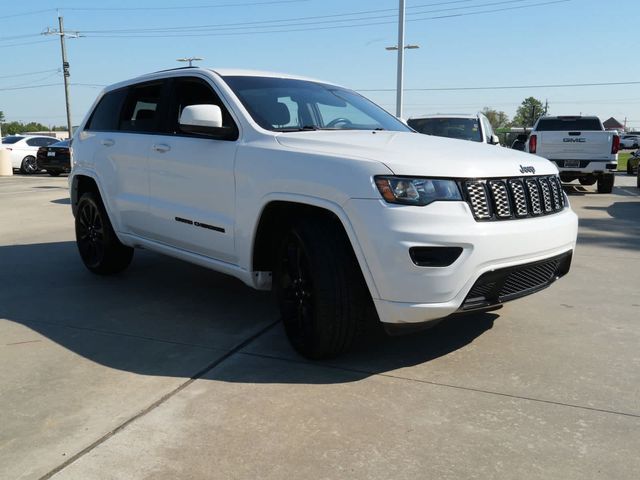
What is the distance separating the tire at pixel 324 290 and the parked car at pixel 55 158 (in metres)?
19.8

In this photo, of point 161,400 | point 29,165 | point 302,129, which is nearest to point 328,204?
point 302,129

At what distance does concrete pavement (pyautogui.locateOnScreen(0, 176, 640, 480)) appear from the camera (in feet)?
8.23

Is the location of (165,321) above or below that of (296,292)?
below

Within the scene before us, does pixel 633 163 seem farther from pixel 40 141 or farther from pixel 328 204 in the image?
pixel 40 141

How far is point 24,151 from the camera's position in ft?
76.6

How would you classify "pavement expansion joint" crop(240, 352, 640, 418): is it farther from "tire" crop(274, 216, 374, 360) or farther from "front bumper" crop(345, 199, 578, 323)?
"front bumper" crop(345, 199, 578, 323)

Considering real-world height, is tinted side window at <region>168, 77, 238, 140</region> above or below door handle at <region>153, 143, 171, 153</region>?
above

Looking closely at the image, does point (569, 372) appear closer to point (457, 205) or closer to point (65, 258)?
point (457, 205)

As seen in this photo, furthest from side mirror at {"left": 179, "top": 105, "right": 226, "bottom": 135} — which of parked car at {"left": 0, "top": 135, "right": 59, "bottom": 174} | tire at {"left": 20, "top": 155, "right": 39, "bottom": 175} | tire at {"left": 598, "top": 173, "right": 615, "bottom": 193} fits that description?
tire at {"left": 20, "top": 155, "right": 39, "bottom": 175}

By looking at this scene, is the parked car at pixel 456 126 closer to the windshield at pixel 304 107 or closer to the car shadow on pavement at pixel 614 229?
the car shadow on pavement at pixel 614 229

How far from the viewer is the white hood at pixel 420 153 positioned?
3.10 meters

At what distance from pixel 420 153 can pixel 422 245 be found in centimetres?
59

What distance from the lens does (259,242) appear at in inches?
150

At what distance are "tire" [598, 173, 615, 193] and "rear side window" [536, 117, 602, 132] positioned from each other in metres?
1.49
